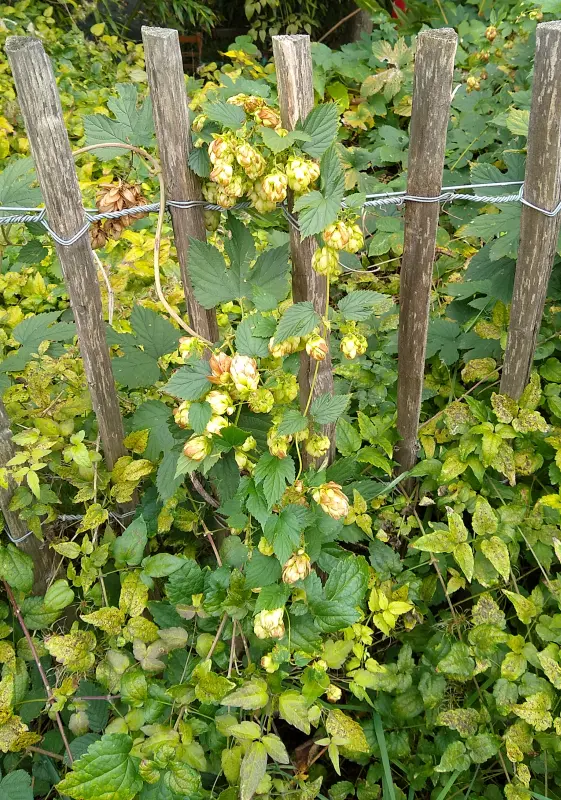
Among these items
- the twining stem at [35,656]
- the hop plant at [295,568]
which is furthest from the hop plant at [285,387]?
the twining stem at [35,656]

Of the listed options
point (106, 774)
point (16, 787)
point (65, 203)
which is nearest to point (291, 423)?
point (65, 203)

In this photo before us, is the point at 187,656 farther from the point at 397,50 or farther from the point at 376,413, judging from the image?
the point at 397,50

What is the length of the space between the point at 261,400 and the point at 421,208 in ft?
1.94

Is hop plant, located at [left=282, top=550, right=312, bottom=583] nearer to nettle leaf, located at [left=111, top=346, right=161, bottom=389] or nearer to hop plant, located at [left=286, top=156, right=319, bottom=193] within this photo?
nettle leaf, located at [left=111, top=346, right=161, bottom=389]

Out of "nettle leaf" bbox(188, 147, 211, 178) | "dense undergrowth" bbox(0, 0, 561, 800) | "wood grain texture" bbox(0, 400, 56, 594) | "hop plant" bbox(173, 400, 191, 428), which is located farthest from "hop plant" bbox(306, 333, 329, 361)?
"wood grain texture" bbox(0, 400, 56, 594)

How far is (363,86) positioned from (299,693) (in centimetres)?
307

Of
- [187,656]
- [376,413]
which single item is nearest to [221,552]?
[187,656]

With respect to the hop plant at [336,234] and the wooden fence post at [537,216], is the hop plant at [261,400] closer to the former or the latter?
the hop plant at [336,234]

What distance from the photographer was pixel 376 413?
1888 mm

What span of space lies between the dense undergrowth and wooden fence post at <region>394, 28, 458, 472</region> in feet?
0.49

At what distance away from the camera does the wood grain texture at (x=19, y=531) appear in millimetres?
1396

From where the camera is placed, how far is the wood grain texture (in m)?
1.40

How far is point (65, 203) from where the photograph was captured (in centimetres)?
119

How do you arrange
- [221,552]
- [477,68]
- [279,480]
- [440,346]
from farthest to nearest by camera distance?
[477,68] → [440,346] → [221,552] → [279,480]
